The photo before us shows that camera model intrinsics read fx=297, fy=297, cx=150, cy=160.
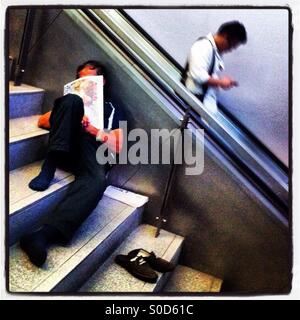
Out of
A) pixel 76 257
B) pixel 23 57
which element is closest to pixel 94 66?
pixel 23 57

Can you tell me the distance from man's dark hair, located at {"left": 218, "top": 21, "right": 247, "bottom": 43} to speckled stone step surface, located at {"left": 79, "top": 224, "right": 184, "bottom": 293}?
42.4 inches

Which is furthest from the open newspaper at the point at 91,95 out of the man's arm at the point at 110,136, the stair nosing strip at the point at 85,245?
the stair nosing strip at the point at 85,245

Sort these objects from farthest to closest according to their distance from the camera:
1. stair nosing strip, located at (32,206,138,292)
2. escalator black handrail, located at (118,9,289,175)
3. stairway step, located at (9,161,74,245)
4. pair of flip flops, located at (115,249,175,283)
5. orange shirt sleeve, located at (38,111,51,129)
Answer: orange shirt sleeve, located at (38,111,51,129)
escalator black handrail, located at (118,9,289,175)
pair of flip flops, located at (115,249,175,283)
stairway step, located at (9,161,74,245)
stair nosing strip, located at (32,206,138,292)

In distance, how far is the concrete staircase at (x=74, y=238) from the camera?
115 centimetres

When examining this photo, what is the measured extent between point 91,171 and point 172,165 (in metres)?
0.42

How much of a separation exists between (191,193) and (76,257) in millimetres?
719

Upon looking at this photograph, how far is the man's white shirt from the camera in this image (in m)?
1.36

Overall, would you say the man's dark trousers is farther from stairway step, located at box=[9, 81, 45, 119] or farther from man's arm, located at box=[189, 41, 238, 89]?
man's arm, located at box=[189, 41, 238, 89]

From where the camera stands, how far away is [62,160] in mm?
→ 1509

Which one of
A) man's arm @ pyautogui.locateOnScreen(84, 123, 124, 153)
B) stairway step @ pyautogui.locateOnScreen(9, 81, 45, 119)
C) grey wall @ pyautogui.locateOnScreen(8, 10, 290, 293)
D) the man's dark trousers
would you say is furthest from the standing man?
stairway step @ pyautogui.locateOnScreen(9, 81, 45, 119)

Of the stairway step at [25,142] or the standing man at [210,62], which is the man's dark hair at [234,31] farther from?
the stairway step at [25,142]

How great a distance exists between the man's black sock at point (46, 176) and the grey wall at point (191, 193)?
428 mm

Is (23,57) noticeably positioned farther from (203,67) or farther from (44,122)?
(203,67)

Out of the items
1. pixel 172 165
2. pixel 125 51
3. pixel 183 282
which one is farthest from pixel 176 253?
pixel 125 51
